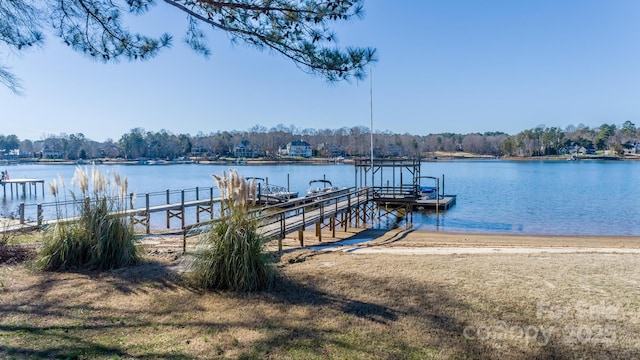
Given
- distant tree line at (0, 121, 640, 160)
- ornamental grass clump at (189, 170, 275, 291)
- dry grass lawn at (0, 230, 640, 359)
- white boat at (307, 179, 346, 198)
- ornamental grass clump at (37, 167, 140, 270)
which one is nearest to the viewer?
dry grass lawn at (0, 230, 640, 359)

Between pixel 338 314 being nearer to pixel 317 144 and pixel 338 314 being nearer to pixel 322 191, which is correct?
pixel 322 191

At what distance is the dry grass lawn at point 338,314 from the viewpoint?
124 inches

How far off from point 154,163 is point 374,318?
4390 inches

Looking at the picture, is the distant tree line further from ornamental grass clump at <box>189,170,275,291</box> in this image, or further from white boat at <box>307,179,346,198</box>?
ornamental grass clump at <box>189,170,275,291</box>

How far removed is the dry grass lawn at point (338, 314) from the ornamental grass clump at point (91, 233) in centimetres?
32

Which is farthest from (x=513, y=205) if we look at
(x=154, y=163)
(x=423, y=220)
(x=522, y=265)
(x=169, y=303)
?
(x=154, y=163)

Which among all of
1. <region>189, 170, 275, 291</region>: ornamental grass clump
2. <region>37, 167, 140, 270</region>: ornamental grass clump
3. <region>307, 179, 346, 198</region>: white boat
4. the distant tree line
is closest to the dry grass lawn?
<region>189, 170, 275, 291</region>: ornamental grass clump

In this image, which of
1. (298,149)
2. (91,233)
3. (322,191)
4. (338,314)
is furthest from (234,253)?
(298,149)

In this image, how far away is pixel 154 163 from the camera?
105688 millimetres

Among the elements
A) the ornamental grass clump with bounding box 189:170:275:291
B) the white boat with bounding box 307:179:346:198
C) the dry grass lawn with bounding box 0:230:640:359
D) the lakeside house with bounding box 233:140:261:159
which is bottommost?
the white boat with bounding box 307:179:346:198

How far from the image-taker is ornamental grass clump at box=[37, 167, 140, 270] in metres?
5.66

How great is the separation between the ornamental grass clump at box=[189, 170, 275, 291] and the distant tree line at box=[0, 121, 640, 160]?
4033 inches

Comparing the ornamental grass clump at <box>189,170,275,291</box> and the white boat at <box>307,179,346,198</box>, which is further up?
the ornamental grass clump at <box>189,170,275,291</box>

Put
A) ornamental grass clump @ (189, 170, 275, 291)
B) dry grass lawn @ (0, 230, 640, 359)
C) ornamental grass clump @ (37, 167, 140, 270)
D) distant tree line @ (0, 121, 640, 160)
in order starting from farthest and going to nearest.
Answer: distant tree line @ (0, 121, 640, 160), ornamental grass clump @ (37, 167, 140, 270), ornamental grass clump @ (189, 170, 275, 291), dry grass lawn @ (0, 230, 640, 359)
